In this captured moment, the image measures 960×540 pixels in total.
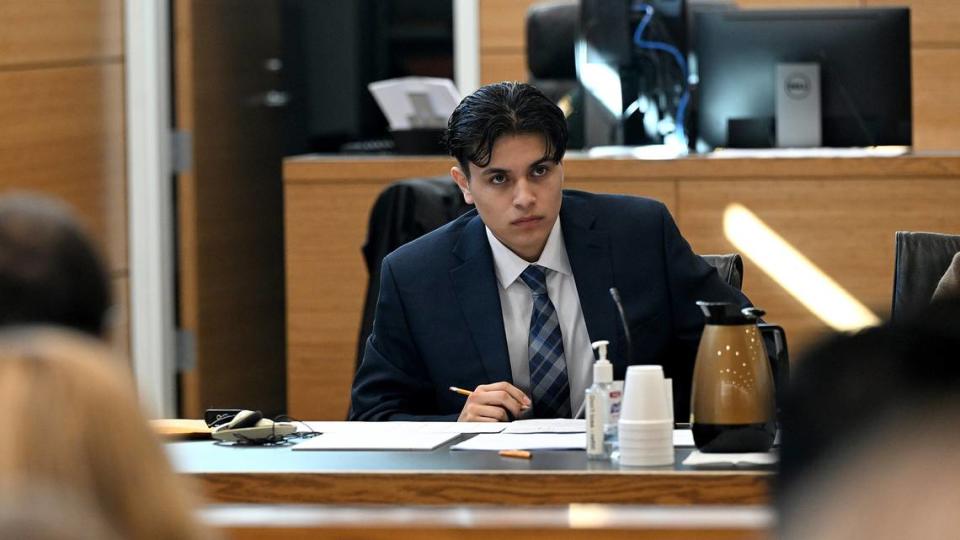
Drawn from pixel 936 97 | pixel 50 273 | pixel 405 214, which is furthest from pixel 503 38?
pixel 50 273

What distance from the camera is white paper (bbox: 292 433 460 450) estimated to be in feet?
7.75

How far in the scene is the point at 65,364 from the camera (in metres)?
0.79

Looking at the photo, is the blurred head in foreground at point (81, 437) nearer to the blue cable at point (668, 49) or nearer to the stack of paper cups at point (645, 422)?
the stack of paper cups at point (645, 422)

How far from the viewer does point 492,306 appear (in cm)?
290

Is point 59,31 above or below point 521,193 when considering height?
above

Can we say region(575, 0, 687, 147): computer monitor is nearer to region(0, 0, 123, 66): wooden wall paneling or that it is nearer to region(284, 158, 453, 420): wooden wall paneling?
region(284, 158, 453, 420): wooden wall paneling

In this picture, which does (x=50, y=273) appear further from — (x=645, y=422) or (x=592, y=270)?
(x=592, y=270)

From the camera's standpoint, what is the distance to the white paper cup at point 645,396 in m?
2.19

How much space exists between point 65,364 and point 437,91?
13.6ft

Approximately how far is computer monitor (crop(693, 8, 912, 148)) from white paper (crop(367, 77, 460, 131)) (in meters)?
0.81

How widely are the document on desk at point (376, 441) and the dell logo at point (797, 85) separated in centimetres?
250

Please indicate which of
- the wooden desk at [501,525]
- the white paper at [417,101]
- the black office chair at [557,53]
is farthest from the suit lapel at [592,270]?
the black office chair at [557,53]

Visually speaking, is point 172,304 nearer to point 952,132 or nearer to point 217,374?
point 217,374

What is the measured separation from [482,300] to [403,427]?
40 centimetres
